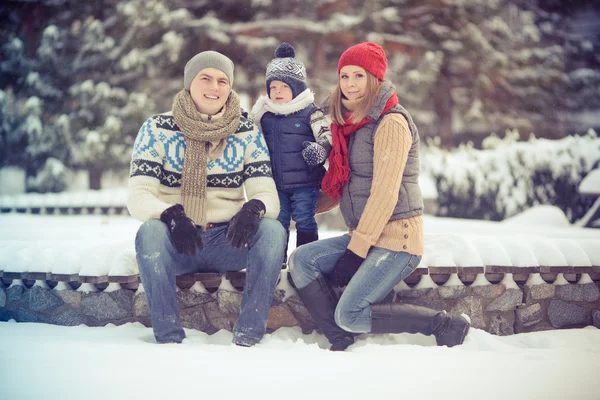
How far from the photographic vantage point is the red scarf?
9.46 feet

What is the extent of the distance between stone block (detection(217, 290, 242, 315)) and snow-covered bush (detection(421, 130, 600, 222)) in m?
4.90

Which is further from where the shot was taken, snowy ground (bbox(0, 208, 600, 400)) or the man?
the man

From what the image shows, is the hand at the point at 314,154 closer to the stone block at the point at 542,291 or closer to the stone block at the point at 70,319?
the stone block at the point at 542,291

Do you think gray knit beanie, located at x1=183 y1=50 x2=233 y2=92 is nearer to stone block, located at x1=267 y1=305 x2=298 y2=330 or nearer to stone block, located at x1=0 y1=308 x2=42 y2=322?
stone block, located at x1=267 y1=305 x2=298 y2=330

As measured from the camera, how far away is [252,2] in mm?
12047

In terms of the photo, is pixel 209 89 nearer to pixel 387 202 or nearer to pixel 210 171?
pixel 210 171

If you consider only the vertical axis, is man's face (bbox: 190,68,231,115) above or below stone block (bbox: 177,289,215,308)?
above

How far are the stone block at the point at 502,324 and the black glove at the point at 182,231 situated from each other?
1.87 metres

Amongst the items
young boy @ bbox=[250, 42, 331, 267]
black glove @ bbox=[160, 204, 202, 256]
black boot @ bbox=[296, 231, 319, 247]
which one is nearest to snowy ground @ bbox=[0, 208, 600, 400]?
black glove @ bbox=[160, 204, 202, 256]

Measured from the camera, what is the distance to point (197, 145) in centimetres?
288

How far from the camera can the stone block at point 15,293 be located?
3.29 metres

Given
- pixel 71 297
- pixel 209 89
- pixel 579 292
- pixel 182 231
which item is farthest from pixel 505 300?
pixel 71 297

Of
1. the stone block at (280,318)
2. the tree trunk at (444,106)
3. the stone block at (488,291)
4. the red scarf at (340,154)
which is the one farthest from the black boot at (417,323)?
the tree trunk at (444,106)

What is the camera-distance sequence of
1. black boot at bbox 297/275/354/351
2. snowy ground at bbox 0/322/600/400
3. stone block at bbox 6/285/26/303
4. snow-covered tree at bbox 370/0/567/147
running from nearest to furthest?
snowy ground at bbox 0/322/600/400 → black boot at bbox 297/275/354/351 → stone block at bbox 6/285/26/303 → snow-covered tree at bbox 370/0/567/147
